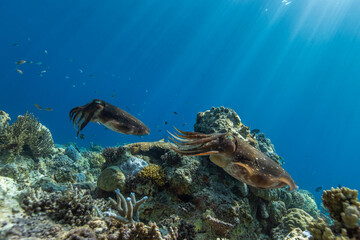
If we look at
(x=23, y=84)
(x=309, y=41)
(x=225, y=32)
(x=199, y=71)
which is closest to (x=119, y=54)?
(x=199, y=71)

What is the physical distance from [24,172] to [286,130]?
17929 cm

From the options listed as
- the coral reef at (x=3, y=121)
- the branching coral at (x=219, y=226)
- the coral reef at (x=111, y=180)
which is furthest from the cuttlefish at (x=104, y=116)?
the coral reef at (x=3, y=121)

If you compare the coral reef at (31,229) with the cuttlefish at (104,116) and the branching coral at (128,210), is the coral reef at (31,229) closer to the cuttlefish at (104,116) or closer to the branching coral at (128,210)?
the branching coral at (128,210)

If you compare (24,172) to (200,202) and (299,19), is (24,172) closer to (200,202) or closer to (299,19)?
(200,202)

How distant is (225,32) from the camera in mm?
81188

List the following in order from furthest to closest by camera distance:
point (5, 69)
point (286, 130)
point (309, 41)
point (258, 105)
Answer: point (286, 130) → point (258, 105) → point (5, 69) → point (309, 41)

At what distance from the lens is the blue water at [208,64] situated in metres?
72.4

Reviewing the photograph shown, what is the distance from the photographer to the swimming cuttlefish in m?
3.75

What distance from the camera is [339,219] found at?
365 centimetres

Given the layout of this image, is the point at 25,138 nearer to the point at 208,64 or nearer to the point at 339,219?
the point at 339,219

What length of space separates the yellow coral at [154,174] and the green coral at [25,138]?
20.9ft

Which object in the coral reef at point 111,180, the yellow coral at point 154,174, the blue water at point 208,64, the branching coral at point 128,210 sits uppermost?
the blue water at point 208,64

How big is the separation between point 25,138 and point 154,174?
708cm

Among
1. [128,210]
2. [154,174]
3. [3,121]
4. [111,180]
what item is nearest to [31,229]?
[128,210]
